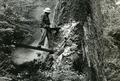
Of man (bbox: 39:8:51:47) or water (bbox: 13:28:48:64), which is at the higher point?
man (bbox: 39:8:51:47)

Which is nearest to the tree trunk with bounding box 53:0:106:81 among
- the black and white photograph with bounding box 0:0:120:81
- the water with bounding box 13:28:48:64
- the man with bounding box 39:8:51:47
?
the black and white photograph with bounding box 0:0:120:81

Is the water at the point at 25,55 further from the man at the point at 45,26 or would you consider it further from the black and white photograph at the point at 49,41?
the man at the point at 45,26

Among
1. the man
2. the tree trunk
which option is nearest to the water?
the man

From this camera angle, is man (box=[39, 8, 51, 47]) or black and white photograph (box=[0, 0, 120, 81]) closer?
black and white photograph (box=[0, 0, 120, 81])

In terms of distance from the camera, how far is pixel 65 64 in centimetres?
536

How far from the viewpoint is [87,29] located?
623 centimetres

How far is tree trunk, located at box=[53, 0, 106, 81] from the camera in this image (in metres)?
5.62

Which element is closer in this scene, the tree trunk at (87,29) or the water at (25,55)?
the water at (25,55)

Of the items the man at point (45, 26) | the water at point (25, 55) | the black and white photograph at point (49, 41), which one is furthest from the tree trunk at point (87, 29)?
the water at point (25, 55)

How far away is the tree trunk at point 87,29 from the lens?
18.4ft

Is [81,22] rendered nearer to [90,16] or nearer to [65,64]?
[90,16]

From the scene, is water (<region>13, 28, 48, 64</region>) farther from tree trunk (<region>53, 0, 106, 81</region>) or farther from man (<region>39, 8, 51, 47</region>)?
tree trunk (<region>53, 0, 106, 81</region>)

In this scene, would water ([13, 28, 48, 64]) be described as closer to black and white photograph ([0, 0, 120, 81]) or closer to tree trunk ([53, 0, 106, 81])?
black and white photograph ([0, 0, 120, 81])

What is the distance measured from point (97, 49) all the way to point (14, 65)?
2550 mm
